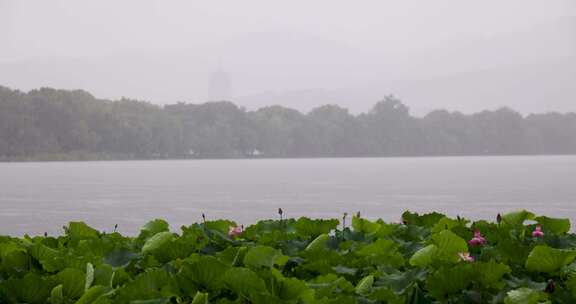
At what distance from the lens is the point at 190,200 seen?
2756 centimetres

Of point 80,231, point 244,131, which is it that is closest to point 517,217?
point 80,231

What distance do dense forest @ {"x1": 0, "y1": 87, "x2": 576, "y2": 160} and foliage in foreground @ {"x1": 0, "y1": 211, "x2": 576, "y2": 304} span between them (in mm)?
105386

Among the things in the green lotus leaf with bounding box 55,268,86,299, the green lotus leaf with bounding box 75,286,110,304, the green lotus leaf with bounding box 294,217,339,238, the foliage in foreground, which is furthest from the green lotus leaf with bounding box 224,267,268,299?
the green lotus leaf with bounding box 294,217,339,238

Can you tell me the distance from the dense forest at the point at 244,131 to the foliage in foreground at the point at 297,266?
105m

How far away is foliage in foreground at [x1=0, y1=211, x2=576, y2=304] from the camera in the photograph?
295cm

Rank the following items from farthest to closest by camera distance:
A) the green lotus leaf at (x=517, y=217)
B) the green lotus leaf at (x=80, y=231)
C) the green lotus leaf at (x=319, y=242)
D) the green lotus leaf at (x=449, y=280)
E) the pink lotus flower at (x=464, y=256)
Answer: the green lotus leaf at (x=517, y=217) → the green lotus leaf at (x=80, y=231) → the green lotus leaf at (x=319, y=242) → the pink lotus flower at (x=464, y=256) → the green lotus leaf at (x=449, y=280)

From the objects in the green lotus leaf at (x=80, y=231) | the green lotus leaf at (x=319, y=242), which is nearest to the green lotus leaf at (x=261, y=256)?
the green lotus leaf at (x=319, y=242)

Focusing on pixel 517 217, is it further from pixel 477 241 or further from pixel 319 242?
A: pixel 319 242

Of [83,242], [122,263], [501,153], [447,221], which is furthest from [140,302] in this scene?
[501,153]

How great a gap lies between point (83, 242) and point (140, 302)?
141 cm

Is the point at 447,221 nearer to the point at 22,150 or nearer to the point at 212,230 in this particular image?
the point at 212,230

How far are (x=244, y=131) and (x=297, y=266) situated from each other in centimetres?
12898

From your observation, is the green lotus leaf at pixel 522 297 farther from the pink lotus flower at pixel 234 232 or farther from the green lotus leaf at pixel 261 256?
the pink lotus flower at pixel 234 232

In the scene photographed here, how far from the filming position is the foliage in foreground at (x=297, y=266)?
2947 millimetres
